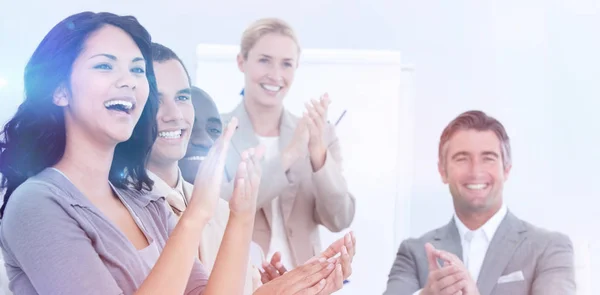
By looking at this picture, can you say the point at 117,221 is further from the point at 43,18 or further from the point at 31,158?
the point at 43,18

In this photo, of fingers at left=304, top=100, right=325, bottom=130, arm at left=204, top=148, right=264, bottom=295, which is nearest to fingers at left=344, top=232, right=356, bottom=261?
arm at left=204, top=148, right=264, bottom=295

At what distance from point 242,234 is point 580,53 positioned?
1782 mm

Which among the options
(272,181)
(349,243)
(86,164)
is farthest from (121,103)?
(272,181)

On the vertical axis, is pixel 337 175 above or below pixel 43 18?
below

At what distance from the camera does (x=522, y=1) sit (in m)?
2.55

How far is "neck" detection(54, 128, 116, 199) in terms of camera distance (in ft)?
3.84

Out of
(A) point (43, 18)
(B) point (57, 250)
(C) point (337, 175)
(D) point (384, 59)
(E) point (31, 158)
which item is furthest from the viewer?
(D) point (384, 59)

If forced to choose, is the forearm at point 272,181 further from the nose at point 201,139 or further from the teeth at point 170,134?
the teeth at point 170,134

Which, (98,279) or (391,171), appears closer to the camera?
(98,279)

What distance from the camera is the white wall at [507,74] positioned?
2.47m

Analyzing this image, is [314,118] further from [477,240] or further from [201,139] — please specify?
[477,240]

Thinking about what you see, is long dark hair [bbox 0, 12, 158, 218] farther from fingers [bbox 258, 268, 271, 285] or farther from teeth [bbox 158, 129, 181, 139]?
fingers [bbox 258, 268, 271, 285]

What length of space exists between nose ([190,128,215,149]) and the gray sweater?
663mm

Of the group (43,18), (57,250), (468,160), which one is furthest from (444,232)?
(57,250)
